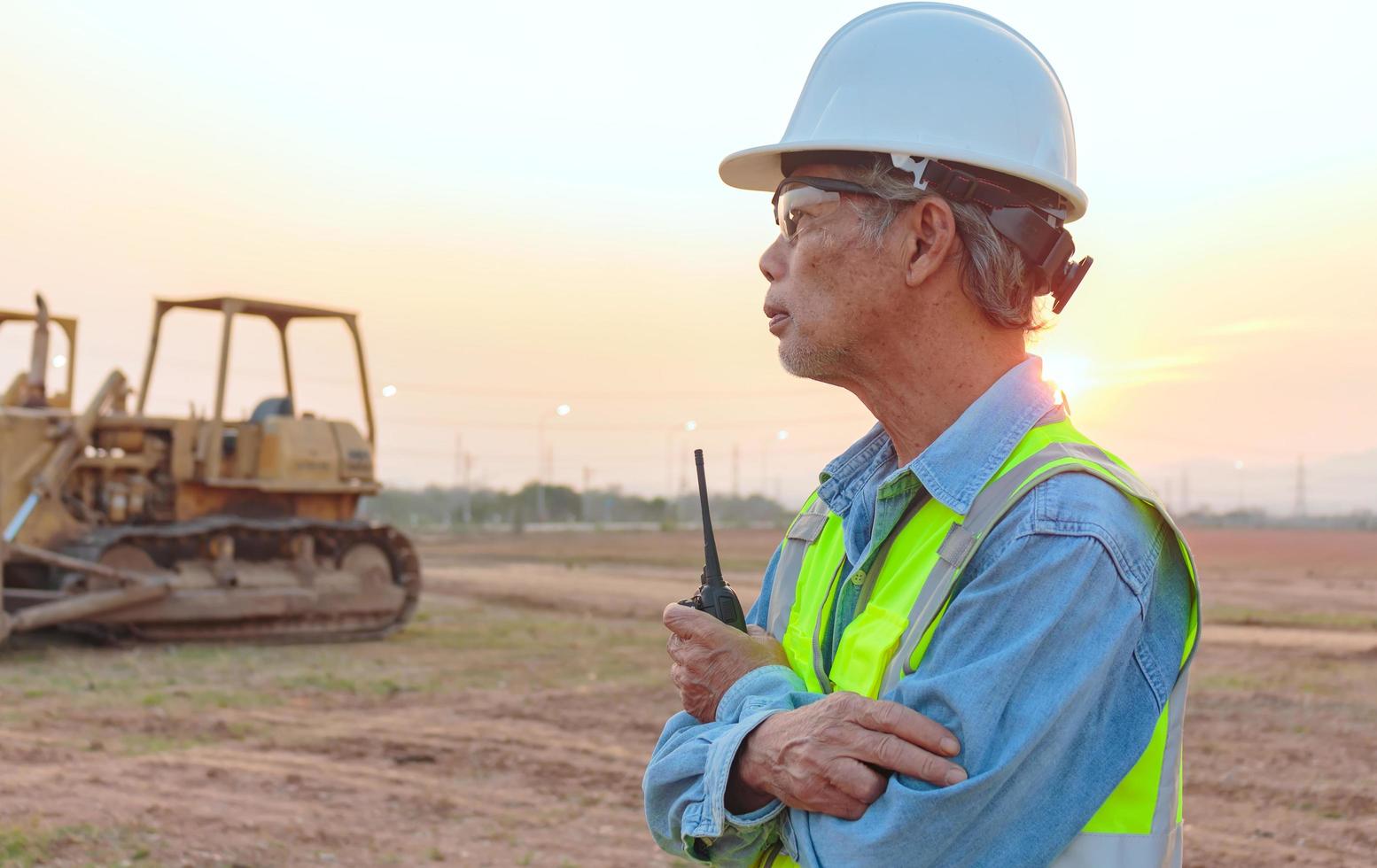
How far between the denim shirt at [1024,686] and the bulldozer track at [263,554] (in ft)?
41.1

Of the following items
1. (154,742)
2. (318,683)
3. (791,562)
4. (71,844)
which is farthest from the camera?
(318,683)

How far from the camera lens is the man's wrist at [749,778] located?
6.31ft

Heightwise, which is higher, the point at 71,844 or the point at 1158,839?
the point at 1158,839

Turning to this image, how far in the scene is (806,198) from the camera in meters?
2.21

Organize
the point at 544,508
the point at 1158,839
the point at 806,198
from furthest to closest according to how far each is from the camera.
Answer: the point at 544,508 → the point at 806,198 → the point at 1158,839

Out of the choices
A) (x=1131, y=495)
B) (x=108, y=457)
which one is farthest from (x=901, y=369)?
(x=108, y=457)

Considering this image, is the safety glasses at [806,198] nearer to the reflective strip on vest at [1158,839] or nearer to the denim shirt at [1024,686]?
the denim shirt at [1024,686]

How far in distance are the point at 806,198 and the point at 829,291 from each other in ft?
0.55

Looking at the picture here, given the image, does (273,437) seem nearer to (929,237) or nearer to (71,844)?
(71,844)

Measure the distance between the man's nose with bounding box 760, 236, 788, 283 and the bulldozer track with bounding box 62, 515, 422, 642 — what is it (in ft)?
39.9

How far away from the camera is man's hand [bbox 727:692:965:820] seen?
1734 mm

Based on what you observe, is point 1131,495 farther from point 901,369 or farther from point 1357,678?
point 1357,678

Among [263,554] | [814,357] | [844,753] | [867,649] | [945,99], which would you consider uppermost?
[945,99]

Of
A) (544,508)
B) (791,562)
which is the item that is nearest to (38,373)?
(791,562)
